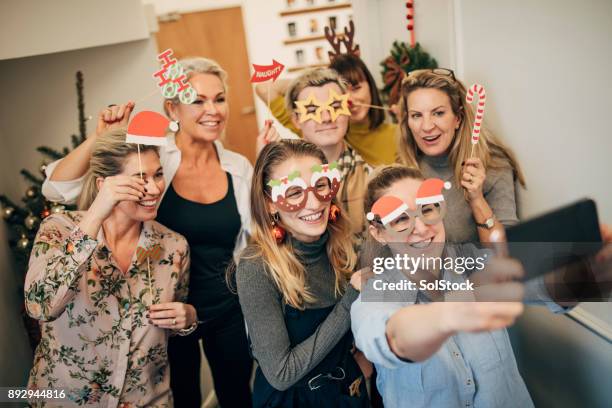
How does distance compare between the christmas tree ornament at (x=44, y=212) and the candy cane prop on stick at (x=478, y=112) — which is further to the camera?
the christmas tree ornament at (x=44, y=212)

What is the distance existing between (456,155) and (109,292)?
3.41ft

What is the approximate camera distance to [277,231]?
50.2 inches

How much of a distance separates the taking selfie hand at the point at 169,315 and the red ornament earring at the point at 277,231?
39 cm

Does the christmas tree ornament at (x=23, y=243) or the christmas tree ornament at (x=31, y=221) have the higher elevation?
the christmas tree ornament at (x=31, y=221)

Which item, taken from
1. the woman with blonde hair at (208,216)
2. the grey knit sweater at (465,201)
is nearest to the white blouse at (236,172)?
the woman with blonde hair at (208,216)

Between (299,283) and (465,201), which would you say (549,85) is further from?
(299,283)

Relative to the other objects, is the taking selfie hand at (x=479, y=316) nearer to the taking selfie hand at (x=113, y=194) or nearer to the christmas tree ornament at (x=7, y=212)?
the taking selfie hand at (x=113, y=194)

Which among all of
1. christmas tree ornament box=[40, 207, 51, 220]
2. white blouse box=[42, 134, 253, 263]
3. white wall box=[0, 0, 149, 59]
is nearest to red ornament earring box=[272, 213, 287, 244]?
white blouse box=[42, 134, 253, 263]

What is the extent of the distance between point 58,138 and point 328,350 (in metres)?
1.78

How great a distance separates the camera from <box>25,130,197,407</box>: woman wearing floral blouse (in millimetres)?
1222

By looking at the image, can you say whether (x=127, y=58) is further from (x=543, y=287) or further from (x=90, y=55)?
(x=543, y=287)

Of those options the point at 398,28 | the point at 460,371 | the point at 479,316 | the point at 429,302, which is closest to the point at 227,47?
the point at 398,28

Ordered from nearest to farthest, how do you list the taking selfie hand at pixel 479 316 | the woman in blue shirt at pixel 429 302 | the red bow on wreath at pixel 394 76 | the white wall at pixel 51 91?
A: the taking selfie hand at pixel 479 316 → the woman in blue shirt at pixel 429 302 → the red bow on wreath at pixel 394 76 → the white wall at pixel 51 91

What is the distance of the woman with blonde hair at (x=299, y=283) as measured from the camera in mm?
1210
